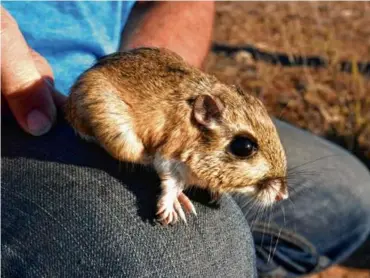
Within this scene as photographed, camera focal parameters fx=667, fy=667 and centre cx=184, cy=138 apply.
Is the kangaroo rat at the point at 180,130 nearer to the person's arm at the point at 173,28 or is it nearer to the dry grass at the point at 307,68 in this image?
the person's arm at the point at 173,28

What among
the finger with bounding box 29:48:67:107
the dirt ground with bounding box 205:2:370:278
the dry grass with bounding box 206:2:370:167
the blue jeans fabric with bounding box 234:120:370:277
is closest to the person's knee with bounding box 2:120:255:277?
the finger with bounding box 29:48:67:107

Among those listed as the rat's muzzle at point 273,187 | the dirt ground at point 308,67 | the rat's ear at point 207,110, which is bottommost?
the dirt ground at point 308,67

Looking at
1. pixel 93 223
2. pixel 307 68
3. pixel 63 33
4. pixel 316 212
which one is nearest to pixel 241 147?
pixel 93 223

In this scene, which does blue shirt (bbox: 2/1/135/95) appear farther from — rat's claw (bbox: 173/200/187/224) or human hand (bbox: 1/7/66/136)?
rat's claw (bbox: 173/200/187/224)

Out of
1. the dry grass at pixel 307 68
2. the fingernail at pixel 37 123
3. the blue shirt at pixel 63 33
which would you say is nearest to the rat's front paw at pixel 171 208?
the fingernail at pixel 37 123

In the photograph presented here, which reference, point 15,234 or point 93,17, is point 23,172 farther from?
point 93,17

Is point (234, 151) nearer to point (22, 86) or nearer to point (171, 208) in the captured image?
point (171, 208)

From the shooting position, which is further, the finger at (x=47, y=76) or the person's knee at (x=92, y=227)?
the finger at (x=47, y=76)

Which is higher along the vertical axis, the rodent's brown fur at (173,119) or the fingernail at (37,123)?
the rodent's brown fur at (173,119)
